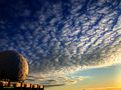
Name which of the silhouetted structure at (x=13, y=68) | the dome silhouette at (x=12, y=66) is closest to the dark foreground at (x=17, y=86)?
the silhouetted structure at (x=13, y=68)

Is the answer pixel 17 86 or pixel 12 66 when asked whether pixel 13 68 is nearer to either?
pixel 12 66

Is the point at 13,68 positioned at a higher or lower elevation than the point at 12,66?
lower

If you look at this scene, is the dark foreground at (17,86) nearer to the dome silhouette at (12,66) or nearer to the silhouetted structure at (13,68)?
the silhouetted structure at (13,68)

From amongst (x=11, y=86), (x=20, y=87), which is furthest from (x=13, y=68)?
(x=11, y=86)

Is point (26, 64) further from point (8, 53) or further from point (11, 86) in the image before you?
point (11, 86)

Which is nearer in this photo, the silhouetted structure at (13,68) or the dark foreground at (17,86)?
the dark foreground at (17,86)

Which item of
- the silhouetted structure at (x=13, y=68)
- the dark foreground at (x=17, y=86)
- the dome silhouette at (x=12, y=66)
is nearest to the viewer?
the dark foreground at (x=17, y=86)

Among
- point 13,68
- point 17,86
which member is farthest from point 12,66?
point 17,86

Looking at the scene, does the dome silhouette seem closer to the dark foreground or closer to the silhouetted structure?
the silhouetted structure

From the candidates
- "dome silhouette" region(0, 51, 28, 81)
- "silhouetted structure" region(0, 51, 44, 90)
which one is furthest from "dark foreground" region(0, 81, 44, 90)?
"dome silhouette" region(0, 51, 28, 81)

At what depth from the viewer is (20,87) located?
1117 inches

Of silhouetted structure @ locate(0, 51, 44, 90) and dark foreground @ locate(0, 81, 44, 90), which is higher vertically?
silhouetted structure @ locate(0, 51, 44, 90)

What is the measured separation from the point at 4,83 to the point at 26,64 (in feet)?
45.5

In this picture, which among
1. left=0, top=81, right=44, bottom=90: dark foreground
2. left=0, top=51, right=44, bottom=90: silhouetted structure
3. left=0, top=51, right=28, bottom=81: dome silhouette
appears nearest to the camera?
left=0, top=81, right=44, bottom=90: dark foreground
